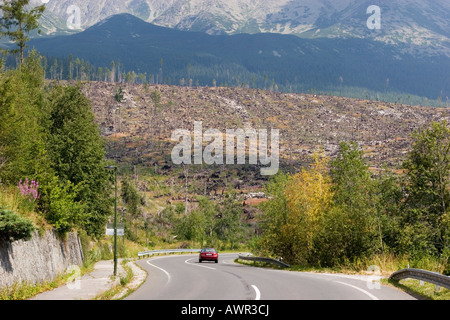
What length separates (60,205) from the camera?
84.1 ft

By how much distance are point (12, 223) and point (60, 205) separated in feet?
29.8

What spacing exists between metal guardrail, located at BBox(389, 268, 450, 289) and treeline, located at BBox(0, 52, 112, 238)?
1402 centimetres

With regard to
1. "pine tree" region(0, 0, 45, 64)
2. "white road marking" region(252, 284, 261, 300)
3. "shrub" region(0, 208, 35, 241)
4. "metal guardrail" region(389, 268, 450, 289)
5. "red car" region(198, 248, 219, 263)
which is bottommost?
"red car" region(198, 248, 219, 263)

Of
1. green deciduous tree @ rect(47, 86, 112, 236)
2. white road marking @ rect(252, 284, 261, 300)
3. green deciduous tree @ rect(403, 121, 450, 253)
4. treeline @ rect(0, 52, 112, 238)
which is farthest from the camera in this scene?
green deciduous tree @ rect(47, 86, 112, 236)

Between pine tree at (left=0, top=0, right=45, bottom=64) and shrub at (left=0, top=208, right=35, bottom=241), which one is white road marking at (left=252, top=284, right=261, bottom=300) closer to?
shrub at (left=0, top=208, right=35, bottom=241)

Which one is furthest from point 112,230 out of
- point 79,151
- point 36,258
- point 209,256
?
point 209,256

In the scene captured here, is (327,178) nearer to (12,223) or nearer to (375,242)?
(375,242)

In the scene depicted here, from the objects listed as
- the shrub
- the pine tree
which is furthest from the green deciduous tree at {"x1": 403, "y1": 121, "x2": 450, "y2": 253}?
the pine tree

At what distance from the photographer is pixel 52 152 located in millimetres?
33219

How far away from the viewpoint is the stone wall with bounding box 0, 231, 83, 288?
1705 centimetres

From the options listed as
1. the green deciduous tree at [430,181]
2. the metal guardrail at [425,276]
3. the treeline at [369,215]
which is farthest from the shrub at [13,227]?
the green deciduous tree at [430,181]

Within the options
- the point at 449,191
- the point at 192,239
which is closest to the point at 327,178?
the point at 449,191

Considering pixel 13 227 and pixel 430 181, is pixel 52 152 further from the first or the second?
pixel 430 181

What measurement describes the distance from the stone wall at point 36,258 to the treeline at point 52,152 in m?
0.94
